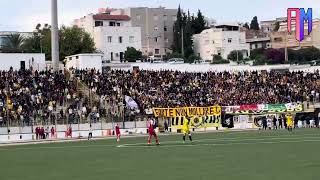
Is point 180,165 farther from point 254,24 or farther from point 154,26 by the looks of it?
point 254,24

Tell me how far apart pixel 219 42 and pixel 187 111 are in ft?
253

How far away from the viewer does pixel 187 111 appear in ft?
202

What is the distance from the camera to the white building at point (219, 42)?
449ft

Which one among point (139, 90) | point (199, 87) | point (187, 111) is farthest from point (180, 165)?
point (199, 87)

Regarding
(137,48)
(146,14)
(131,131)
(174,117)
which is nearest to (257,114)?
(174,117)

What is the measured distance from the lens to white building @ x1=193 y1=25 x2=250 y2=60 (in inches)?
5394

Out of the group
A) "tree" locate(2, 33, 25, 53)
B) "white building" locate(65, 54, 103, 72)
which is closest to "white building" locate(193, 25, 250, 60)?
"tree" locate(2, 33, 25, 53)

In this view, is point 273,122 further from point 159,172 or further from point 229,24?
point 229,24

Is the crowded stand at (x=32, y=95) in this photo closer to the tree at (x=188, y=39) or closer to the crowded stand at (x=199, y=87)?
the crowded stand at (x=199, y=87)

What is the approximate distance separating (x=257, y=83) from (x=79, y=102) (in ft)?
73.4

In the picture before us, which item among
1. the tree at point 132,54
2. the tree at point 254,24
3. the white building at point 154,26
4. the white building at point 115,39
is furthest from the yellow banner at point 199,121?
the tree at point 254,24

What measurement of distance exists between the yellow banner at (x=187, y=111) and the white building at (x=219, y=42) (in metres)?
75.4

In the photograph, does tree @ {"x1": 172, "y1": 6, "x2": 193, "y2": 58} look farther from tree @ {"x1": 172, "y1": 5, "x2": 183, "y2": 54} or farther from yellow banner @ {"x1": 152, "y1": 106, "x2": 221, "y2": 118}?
yellow banner @ {"x1": 152, "y1": 106, "x2": 221, "y2": 118}

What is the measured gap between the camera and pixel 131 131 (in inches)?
2248
